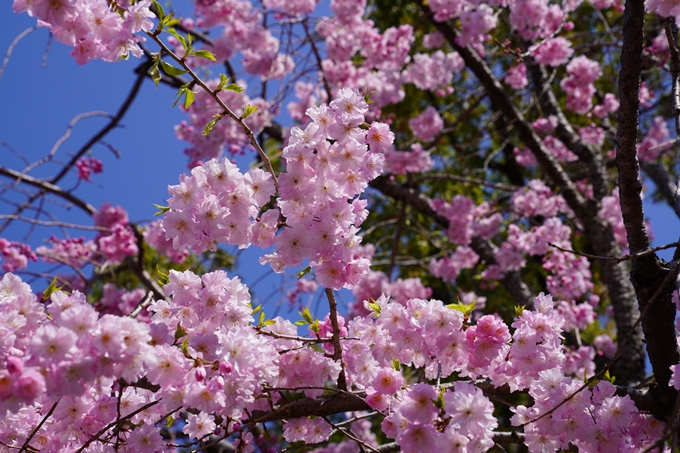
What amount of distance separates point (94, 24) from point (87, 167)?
3594mm

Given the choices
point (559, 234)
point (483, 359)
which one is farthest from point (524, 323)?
point (559, 234)

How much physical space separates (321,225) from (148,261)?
7.92 meters

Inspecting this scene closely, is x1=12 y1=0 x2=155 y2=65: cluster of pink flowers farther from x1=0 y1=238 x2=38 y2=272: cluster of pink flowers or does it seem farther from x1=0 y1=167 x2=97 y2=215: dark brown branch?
x1=0 y1=238 x2=38 y2=272: cluster of pink flowers

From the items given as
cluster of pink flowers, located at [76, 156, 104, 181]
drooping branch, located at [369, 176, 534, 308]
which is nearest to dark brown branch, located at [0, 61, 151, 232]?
cluster of pink flowers, located at [76, 156, 104, 181]

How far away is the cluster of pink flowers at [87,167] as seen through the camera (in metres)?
5.04

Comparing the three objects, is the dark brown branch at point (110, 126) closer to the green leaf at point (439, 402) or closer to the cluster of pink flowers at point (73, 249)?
the cluster of pink flowers at point (73, 249)

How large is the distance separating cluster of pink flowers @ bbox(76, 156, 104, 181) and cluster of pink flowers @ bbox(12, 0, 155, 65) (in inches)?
138

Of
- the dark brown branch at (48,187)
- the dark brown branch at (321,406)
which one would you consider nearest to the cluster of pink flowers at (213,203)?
the dark brown branch at (321,406)

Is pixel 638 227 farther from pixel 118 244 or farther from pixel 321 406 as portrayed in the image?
pixel 118 244

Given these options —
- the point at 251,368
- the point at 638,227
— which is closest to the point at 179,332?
the point at 251,368

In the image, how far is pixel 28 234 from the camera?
4352mm

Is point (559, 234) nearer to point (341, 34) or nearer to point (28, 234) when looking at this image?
point (341, 34)

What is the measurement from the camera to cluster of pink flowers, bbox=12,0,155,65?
164 cm

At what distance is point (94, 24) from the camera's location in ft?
5.81
